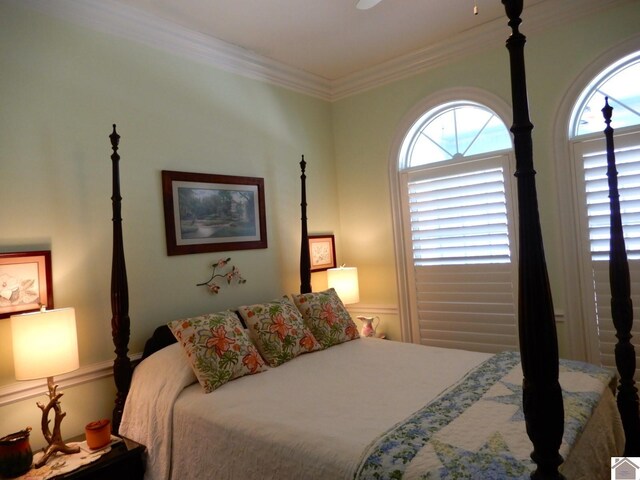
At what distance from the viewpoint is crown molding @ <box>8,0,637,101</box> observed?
2611 mm

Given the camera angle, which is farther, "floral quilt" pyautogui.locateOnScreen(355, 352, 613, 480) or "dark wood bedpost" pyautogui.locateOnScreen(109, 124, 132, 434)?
"dark wood bedpost" pyautogui.locateOnScreen(109, 124, 132, 434)

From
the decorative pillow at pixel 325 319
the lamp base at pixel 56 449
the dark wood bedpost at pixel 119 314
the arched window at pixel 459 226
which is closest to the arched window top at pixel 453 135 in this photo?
the arched window at pixel 459 226

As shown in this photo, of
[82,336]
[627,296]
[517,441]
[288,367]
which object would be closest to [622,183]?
[627,296]

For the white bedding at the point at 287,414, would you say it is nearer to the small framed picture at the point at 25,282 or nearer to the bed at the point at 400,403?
the bed at the point at 400,403

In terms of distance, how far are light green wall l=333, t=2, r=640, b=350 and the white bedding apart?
1320 mm

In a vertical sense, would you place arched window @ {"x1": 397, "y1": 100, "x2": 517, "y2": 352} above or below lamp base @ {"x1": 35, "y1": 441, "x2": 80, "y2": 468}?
above

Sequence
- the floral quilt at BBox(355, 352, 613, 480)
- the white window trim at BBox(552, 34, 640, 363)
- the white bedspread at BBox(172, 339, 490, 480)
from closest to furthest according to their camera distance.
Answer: the floral quilt at BBox(355, 352, 613, 480), the white bedspread at BBox(172, 339, 490, 480), the white window trim at BBox(552, 34, 640, 363)

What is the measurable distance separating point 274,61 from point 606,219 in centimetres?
269

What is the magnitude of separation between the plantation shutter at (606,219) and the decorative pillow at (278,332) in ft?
6.22

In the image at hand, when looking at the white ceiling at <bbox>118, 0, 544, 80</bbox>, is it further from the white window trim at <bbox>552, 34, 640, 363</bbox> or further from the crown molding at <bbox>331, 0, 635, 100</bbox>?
the white window trim at <bbox>552, 34, 640, 363</bbox>

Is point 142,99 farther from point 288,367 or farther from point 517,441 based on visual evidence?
point 517,441

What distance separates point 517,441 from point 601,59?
2586mm

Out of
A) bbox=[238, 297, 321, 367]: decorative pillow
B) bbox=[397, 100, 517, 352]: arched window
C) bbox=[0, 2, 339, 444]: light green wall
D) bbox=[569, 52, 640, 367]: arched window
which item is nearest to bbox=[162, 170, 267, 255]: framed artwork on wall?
bbox=[0, 2, 339, 444]: light green wall

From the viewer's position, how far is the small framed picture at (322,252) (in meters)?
3.91
